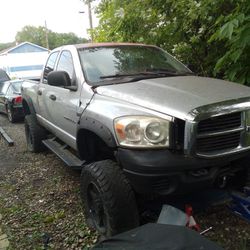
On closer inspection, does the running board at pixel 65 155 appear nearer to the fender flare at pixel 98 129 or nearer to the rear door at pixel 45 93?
the rear door at pixel 45 93

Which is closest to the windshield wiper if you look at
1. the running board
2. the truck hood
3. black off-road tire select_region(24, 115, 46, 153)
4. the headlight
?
the truck hood

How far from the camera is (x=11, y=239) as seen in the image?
4047mm

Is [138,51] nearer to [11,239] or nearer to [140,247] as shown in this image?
[11,239]

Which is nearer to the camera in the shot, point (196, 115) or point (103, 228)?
point (196, 115)

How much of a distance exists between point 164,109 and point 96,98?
1003mm

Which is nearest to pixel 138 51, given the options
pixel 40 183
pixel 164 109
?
pixel 164 109

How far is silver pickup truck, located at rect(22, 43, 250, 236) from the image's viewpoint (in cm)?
322

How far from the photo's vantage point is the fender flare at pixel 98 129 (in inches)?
136

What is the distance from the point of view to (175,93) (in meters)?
3.66

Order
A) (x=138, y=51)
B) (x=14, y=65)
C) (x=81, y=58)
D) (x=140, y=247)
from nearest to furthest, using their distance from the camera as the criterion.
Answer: (x=140, y=247) → (x=81, y=58) → (x=138, y=51) → (x=14, y=65)

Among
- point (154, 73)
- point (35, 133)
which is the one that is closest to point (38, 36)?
point (35, 133)

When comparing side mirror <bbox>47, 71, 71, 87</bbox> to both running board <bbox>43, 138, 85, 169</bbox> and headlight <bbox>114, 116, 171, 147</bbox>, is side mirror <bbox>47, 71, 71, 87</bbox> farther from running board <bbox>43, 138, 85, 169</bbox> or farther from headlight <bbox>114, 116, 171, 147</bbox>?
headlight <bbox>114, 116, 171, 147</bbox>

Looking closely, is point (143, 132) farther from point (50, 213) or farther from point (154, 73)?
point (50, 213)

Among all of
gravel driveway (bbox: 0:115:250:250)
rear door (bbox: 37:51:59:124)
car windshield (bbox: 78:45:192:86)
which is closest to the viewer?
gravel driveway (bbox: 0:115:250:250)
